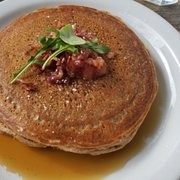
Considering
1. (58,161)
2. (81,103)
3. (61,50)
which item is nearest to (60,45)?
(61,50)

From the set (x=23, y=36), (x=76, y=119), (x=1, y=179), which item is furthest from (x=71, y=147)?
(x=23, y=36)

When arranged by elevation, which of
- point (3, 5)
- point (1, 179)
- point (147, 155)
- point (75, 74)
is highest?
point (3, 5)

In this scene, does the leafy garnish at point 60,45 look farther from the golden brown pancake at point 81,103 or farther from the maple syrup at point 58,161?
the maple syrup at point 58,161

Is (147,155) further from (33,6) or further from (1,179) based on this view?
(33,6)

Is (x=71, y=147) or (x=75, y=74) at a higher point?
(x=75, y=74)

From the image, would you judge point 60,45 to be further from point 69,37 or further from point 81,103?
point 81,103

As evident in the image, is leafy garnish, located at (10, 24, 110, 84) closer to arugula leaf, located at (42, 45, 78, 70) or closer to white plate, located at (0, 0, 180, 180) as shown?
arugula leaf, located at (42, 45, 78, 70)

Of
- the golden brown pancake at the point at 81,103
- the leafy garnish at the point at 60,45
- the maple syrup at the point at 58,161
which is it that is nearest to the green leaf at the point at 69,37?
the leafy garnish at the point at 60,45
